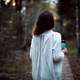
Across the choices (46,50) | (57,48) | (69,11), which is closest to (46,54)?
(46,50)

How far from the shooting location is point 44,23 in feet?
15.9

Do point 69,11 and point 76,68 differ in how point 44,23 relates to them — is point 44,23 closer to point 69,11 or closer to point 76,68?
point 76,68

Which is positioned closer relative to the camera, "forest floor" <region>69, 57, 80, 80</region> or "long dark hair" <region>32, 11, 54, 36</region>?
"long dark hair" <region>32, 11, 54, 36</region>

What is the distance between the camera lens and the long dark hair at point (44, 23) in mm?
4812

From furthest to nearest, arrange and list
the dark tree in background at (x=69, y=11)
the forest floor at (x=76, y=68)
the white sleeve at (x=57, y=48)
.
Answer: the dark tree in background at (x=69, y=11), the forest floor at (x=76, y=68), the white sleeve at (x=57, y=48)

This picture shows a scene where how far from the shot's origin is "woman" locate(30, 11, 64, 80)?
477 centimetres

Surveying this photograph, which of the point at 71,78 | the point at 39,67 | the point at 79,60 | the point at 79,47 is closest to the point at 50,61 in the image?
the point at 39,67

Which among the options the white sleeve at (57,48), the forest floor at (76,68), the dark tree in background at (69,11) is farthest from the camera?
the dark tree in background at (69,11)

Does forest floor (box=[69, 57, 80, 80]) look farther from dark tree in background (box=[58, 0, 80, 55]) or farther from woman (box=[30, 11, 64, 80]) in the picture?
woman (box=[30, 11, 64, 80])

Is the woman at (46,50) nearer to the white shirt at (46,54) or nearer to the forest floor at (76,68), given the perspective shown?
the white shirt at (46,54)

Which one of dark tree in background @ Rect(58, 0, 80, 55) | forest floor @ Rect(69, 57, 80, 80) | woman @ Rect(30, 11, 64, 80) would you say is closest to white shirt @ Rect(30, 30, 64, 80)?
woman @ Rect(30, 11, 64, 80)

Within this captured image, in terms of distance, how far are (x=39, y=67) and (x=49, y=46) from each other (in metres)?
0.31

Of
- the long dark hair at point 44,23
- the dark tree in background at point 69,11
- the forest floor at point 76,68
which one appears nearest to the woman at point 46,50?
the long dark hair at point 44,23

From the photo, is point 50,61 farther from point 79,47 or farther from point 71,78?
point 79,47
